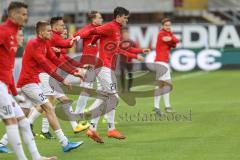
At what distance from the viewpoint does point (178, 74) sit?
3397 centimetres

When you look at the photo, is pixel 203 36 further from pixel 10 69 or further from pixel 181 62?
pixel 10 69

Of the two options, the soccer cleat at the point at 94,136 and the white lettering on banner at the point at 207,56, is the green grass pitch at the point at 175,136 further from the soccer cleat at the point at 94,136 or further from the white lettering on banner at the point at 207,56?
the white lettering on banner at the point at 207,56

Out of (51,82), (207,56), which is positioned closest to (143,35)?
(207,56)

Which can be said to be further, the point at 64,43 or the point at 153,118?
the point at 153,118

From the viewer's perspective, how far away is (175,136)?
14.3 metres

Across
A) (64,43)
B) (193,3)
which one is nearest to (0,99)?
(64,43)

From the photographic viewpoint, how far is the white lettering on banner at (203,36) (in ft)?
117

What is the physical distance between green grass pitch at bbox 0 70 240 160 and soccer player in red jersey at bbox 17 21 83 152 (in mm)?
436

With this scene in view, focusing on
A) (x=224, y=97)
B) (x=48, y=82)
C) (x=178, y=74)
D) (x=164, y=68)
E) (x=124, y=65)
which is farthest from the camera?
(x=178, y=74)

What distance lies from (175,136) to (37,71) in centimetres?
336

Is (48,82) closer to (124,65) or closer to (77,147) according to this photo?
(77,147)

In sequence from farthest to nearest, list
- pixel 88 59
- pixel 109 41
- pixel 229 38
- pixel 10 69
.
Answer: pixel 229 38 < pixel 88 59 < pixel 109 41 < pixel 10 69

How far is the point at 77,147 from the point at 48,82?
8.58 ft

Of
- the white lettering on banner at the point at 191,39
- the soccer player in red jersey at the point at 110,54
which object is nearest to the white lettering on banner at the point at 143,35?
the white lettering on banner at the point at 191,39
